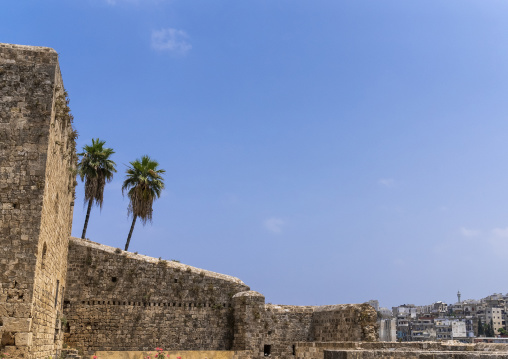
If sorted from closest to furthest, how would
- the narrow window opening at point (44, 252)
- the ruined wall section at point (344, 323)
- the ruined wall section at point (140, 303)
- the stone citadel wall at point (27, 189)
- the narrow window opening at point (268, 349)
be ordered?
the stone citadel wall at point (27, 189)
the narrow window opening at point (44, 252)
the ruined wall section at point (140, 303)
the ruined wall section at point (344, 323)
the narrow window opening at point (268, 349)

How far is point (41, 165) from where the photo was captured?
14.4 meters

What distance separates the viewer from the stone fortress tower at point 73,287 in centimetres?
1391

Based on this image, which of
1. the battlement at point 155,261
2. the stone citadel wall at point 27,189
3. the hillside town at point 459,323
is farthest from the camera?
the hillside town at point 459,323

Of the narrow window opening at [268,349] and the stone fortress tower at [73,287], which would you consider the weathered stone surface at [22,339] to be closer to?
the stone fortress tower at [73,287]

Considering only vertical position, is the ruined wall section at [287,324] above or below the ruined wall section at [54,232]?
below

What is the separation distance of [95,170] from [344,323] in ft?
47.8

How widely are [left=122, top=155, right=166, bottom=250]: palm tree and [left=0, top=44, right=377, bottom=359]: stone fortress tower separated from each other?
610 cm

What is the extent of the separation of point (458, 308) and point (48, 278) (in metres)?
152

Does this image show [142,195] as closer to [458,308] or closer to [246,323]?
[246,323]

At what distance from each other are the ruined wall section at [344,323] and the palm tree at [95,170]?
41.8 ft

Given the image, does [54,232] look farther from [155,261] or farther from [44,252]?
[155,261]

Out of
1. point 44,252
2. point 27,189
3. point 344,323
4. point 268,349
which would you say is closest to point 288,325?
point 268,349

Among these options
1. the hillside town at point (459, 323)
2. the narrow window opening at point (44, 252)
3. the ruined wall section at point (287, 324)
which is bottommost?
the hillside town at point (459, 323)

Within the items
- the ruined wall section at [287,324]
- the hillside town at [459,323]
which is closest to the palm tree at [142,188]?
the ruined wall section at [287,324]
